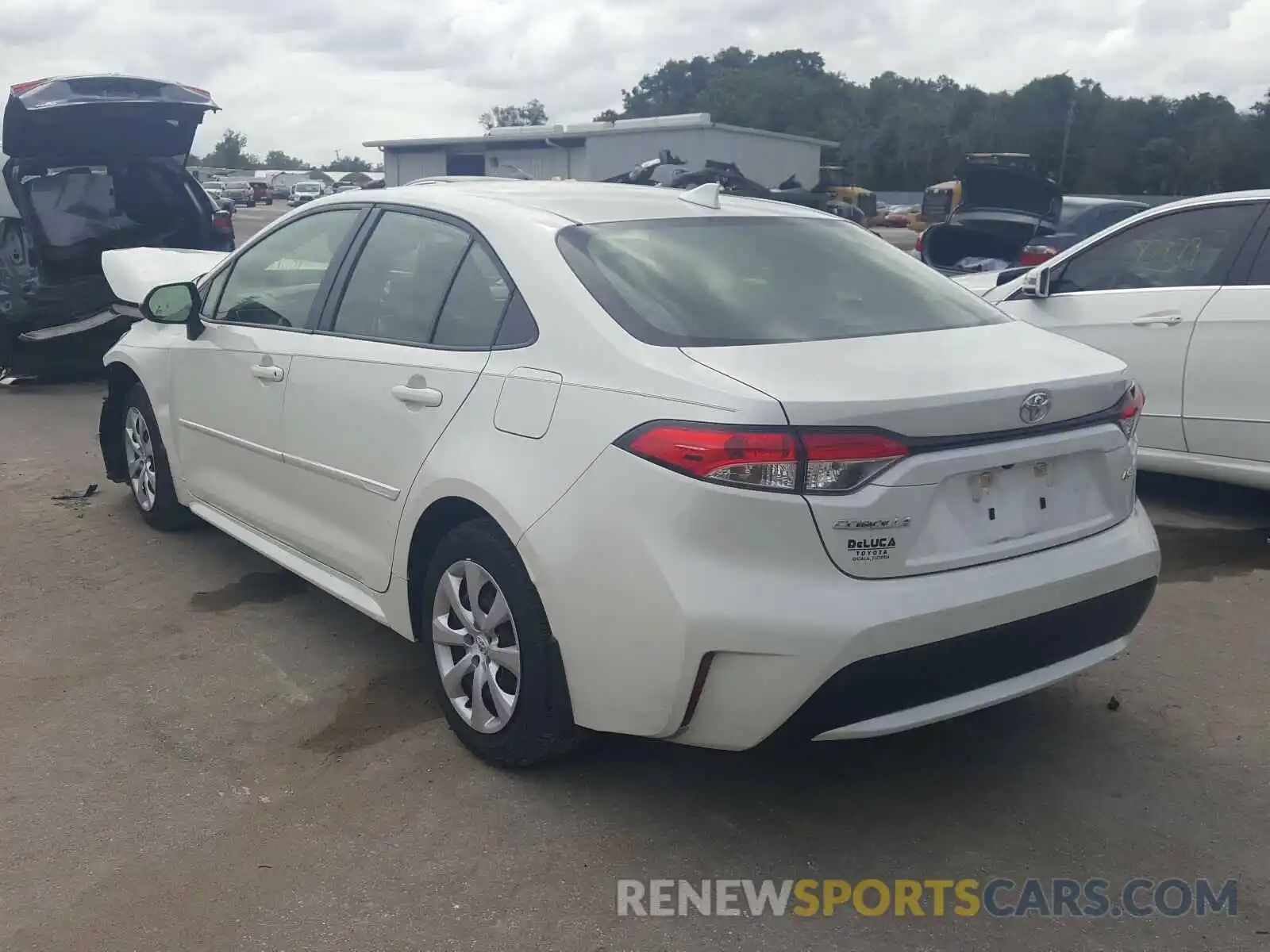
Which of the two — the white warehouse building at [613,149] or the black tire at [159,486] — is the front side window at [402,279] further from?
the white warehouse building at [613,149]

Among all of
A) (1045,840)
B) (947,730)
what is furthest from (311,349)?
(1045,840)

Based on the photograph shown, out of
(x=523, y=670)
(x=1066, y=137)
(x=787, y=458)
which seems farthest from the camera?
(x=1066, y=137)

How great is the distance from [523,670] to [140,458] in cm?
330

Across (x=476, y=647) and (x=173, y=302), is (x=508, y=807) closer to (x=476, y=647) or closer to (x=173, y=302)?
(x=476, y=647)

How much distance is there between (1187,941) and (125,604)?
391 centimetres

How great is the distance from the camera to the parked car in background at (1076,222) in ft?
33.3

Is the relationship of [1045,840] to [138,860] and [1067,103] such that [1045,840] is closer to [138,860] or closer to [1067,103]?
[138,860]

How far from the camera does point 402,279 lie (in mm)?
3877

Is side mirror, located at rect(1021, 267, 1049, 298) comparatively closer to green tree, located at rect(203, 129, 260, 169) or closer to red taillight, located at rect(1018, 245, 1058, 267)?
red taillight, located at rect(1018, 245, 1058, 267)

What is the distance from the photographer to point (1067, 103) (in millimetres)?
70750

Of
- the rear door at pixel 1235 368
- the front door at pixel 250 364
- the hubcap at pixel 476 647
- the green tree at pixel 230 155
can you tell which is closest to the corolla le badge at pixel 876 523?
the hubcap at pixel 476 647

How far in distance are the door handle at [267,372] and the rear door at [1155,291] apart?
3.93 metres

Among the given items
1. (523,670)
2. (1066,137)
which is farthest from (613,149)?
(523,670)

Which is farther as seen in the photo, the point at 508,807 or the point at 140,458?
the point at 140,458
